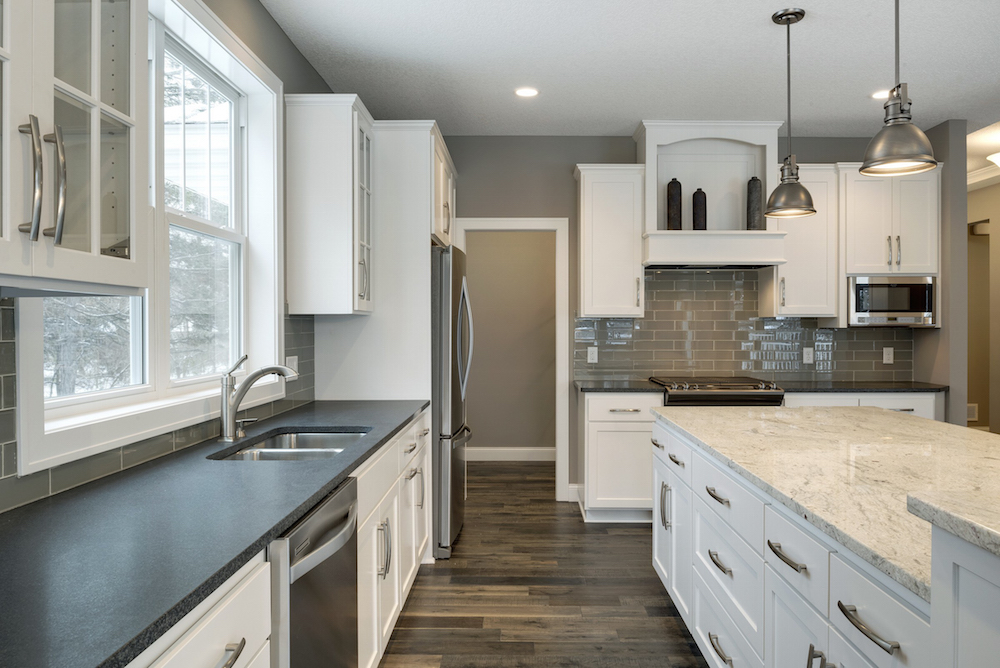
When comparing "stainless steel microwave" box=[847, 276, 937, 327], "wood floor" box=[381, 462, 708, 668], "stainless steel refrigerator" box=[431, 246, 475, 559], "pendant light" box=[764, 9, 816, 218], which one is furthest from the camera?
"stainless steel microwave" box=[847, 276, 937, 327]

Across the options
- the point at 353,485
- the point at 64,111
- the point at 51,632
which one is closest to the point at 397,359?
the point at 353,485

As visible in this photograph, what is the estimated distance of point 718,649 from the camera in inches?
73.9

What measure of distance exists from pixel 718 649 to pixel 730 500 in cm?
51

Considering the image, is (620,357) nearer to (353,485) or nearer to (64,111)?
(353,485)

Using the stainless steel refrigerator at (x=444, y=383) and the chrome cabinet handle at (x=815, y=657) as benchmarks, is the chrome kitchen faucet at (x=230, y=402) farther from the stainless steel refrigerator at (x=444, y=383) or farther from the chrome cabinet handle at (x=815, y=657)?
the chrome cabinet handle at (x=815, y=657)

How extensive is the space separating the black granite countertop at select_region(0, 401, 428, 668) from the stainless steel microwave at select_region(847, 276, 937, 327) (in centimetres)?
363

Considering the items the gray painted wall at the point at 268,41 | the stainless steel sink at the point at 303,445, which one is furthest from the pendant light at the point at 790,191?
the gray painted wall at the point at 268,41

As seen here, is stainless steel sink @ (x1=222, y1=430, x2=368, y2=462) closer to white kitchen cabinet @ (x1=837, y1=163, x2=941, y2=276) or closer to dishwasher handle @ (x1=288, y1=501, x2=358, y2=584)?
dishwasher handle @ (x1=288, y1=501, x2=358, y2=584)

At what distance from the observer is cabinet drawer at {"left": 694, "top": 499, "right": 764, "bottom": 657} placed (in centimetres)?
159

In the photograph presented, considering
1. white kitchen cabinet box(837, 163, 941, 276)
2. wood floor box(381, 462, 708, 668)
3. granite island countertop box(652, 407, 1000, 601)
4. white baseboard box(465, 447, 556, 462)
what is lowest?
wood floor box(381, 462, 708, 668)

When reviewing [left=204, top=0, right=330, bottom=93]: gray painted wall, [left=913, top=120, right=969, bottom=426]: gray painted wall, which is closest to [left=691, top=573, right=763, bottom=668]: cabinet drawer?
[left=204, top=0, right=330, bottom=93]: gray painted wall

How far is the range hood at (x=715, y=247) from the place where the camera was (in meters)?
3.85

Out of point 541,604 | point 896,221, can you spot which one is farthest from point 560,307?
point 896,221

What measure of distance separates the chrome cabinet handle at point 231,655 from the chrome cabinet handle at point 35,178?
2.50ft
